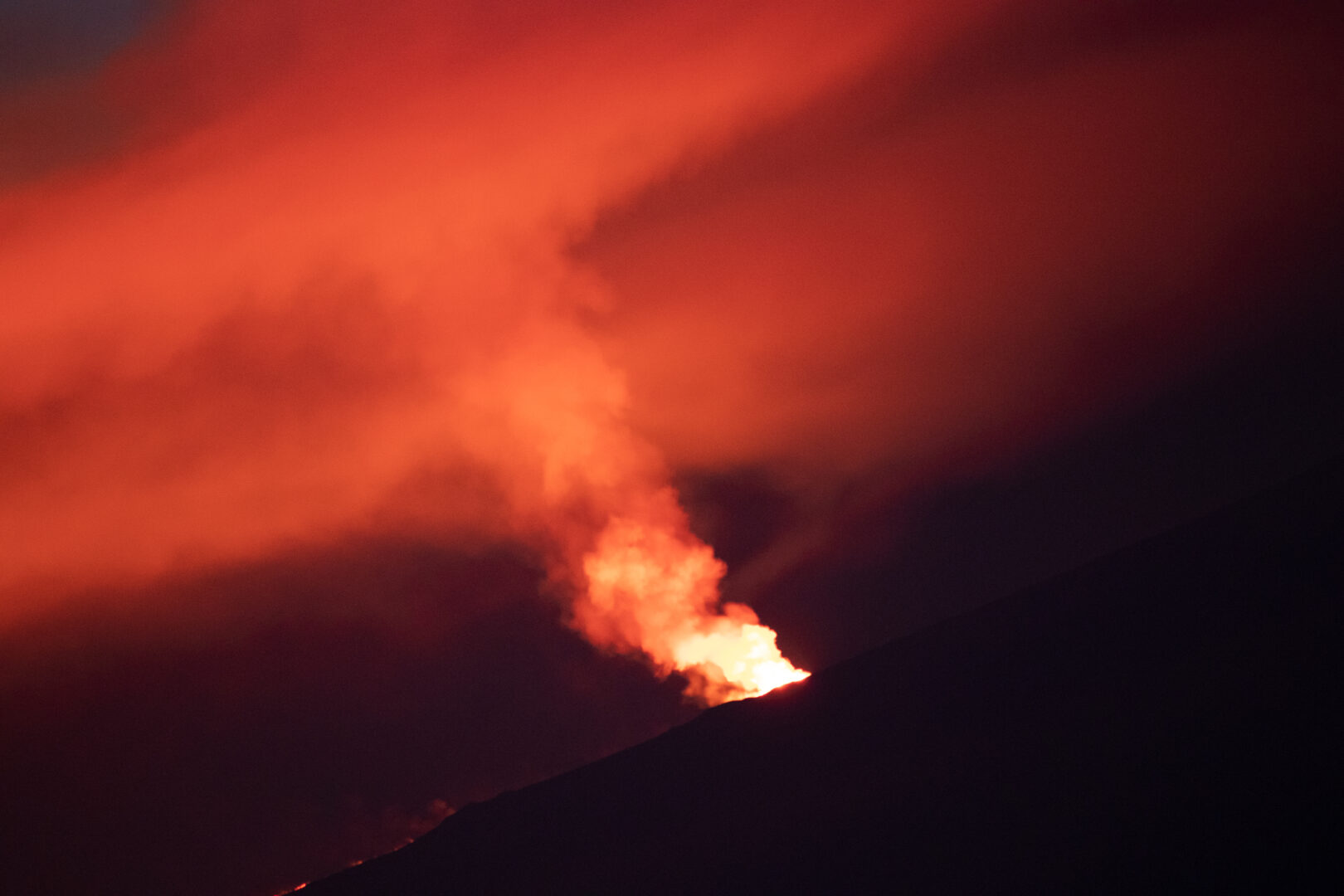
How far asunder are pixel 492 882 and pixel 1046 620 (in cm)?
3017

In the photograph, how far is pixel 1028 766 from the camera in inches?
1485

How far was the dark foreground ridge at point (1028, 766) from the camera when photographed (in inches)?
1144

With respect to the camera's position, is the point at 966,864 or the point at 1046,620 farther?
the point at 1046,620

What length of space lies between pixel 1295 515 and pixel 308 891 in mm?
58675

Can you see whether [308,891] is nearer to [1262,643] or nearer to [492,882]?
[492,882]

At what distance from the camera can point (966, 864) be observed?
105ft

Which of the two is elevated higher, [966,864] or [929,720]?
[929,720]

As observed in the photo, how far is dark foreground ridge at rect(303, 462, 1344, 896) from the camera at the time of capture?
95.3 ft

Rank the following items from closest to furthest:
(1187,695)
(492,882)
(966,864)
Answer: (966,864)
(1187,695)
(492,882)

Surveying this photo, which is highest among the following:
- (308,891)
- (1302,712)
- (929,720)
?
(308,891)

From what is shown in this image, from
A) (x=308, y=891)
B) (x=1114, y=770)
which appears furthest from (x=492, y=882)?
(x=1114, y=770)

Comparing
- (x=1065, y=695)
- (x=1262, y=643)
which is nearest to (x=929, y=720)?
(x=1065, y=695)

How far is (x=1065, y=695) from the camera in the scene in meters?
45.2

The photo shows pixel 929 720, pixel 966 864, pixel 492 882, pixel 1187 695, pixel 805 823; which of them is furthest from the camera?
pixel 492 882
